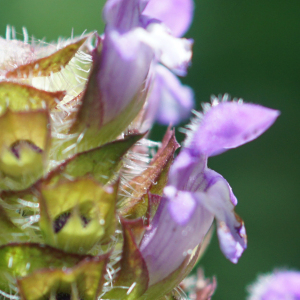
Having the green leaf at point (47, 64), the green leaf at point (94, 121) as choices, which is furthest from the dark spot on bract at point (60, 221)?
the green leaf at point (47, 64)

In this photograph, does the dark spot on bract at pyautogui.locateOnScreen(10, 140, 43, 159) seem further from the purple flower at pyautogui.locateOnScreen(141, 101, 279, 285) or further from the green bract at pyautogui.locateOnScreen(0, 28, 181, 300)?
the purple flower at pyautogui.locateOnScreen(141, 101, 279, 285)

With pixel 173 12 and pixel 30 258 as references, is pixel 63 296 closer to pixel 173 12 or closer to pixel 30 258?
pixel 30 258

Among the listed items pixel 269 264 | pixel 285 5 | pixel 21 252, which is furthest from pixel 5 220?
pixel 285 5

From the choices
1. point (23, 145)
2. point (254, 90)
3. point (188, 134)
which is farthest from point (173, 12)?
point (254, 90)

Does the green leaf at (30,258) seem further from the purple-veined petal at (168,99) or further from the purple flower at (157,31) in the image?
the purple-veined petal at (168,99)

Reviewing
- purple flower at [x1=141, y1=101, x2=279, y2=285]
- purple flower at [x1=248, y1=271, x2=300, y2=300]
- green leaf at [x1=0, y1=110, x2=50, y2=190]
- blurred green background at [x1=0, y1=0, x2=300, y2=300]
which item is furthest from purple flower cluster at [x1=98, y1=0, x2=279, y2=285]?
blurred green background at [x1=0, y1=0, x2=300, y2=300]

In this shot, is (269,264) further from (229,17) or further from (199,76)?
(229,17)
